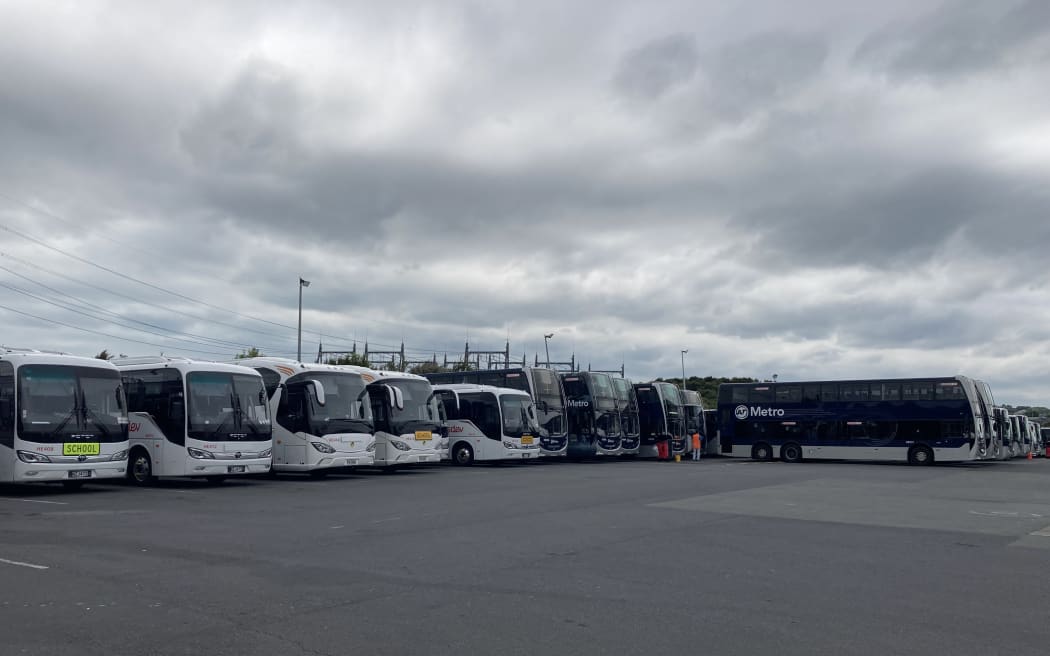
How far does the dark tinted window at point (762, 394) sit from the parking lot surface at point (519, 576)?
76.8 feet

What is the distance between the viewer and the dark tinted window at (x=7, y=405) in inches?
709

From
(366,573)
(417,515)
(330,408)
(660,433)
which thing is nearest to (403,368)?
(660,433)

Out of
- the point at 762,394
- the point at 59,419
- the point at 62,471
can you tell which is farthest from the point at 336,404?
the point at 762,394

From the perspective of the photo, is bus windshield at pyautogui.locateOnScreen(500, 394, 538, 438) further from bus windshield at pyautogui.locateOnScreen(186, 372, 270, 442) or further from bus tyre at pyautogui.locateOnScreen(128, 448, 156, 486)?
bus tyre at pyautogui.locateOnScreen(128, 448, 156, 486)

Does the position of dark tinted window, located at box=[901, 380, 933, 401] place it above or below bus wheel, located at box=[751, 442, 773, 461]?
above

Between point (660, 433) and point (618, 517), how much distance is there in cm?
2799

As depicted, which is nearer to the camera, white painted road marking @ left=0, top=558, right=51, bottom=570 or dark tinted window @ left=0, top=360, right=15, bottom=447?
white painted road marking @ left=0, top=558, right=51, bottom=570

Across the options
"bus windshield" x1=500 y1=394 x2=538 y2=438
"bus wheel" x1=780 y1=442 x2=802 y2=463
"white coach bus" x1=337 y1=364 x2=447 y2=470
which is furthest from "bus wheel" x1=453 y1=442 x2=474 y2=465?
"bus wheel" x1=780 y1=442 x2=802 y2=463

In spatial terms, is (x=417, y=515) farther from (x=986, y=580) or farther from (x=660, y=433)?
(x=660, y=433)

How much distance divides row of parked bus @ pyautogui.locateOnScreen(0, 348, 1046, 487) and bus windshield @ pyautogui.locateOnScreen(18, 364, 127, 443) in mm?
27

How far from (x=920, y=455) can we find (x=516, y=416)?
17.2 metres

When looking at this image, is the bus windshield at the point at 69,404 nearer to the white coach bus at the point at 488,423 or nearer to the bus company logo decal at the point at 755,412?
the white coach bus at the point at 488,423

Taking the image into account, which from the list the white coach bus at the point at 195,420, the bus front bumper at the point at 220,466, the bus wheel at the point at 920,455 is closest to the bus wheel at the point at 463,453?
the white coach bus at the point at 195,420

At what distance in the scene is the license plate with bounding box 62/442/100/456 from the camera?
1836cm
